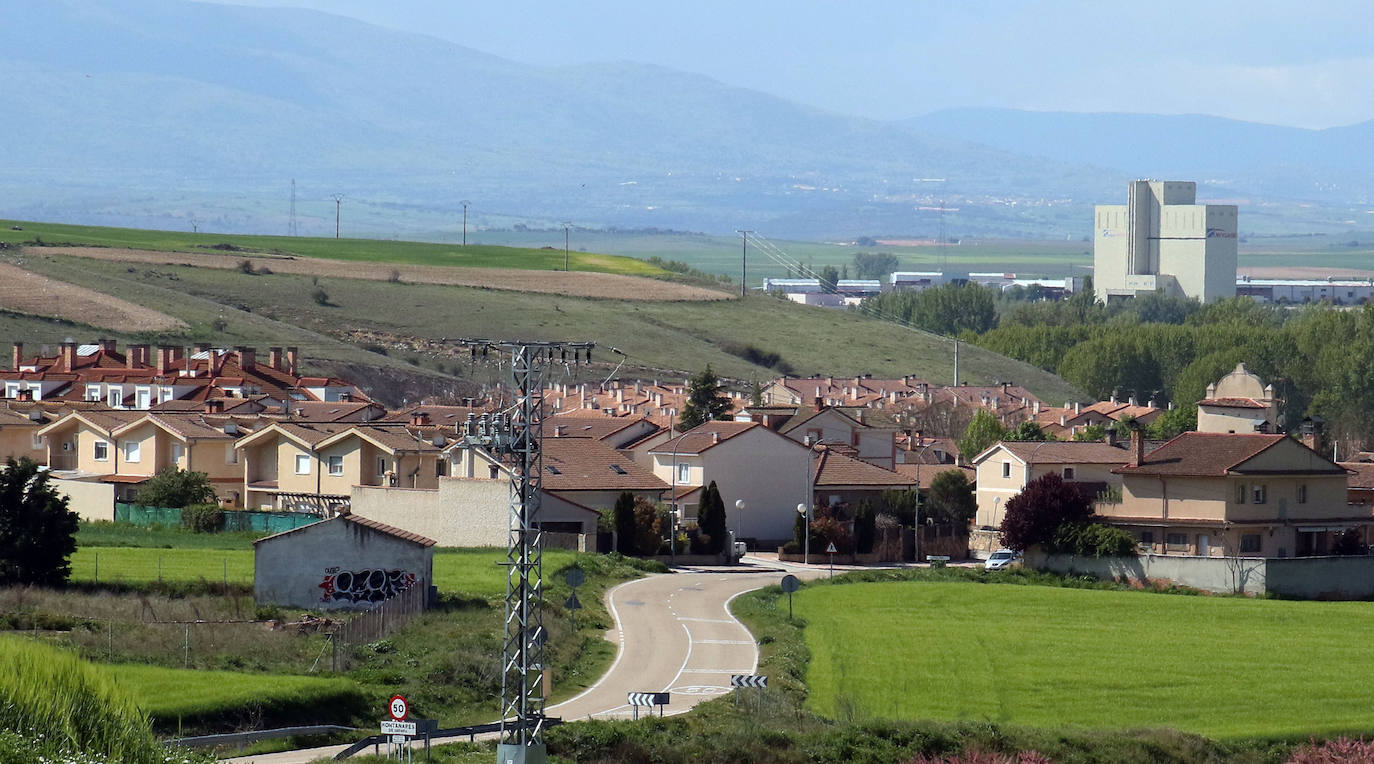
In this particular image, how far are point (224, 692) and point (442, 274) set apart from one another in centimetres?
15482

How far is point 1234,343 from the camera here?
133 m

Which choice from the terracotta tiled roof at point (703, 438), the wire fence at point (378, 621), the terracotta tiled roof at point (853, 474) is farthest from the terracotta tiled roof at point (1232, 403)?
the wire fence at point (378, 621)

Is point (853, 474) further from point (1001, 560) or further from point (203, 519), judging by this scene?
point (203, 519)

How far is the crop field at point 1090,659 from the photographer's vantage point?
33.9 metres

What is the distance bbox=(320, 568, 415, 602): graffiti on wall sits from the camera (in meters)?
41.7

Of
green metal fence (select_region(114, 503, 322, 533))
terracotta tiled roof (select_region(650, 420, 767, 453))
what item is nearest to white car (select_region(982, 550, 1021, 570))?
terracotta tiled roof (select_region(650, 420, 767, 453))

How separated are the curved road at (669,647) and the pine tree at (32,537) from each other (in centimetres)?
1067

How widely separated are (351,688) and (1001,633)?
51.7 ft

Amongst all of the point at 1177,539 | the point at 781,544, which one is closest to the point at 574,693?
the point at 1177,539

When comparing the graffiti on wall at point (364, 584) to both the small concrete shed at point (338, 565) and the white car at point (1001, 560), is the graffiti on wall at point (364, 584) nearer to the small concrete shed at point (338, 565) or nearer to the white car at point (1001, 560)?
the small concrete shed at point (338, 565)

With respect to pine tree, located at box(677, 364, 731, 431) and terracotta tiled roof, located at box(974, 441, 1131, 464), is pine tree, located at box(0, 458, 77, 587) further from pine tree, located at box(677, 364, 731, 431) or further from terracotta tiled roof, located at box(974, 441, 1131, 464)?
pine tree, located at box(677, 364, 731, 431)

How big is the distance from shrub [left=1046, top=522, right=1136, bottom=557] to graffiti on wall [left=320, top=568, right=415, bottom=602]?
846 inches

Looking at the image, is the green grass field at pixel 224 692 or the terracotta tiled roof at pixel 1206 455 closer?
the green grass field at pixel 224 692

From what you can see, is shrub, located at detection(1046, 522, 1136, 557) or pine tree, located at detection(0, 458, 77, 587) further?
shrub, located at detection(1046, 522, 1136, 557)
